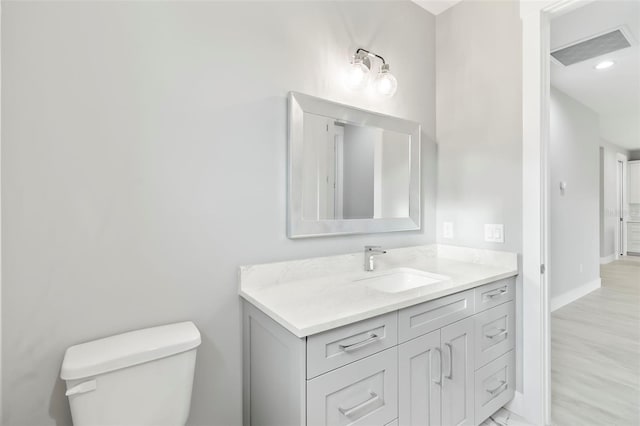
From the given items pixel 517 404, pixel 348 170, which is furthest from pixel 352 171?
pixel 517 404

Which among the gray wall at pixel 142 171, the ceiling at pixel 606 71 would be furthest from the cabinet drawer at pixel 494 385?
the ceiling at pixel 606 71

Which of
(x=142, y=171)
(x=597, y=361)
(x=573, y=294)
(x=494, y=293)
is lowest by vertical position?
(x=597, y=361)

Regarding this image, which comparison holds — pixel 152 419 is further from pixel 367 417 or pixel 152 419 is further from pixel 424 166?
pixel 424 166

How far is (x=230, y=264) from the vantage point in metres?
1.42

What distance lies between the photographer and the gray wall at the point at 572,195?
3.58 metres

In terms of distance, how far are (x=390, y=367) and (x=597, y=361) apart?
7.56 feet

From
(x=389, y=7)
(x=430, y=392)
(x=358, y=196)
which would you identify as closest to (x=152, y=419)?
(x=430, y=392)

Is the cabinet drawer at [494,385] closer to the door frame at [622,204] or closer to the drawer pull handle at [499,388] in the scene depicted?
the drawer pull handle at [499,388]

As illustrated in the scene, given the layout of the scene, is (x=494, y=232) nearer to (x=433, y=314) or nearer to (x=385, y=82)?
(x=433, y=314)

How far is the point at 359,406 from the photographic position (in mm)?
1111

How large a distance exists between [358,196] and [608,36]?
8.18ft

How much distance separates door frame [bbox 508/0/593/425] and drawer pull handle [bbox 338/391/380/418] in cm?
116

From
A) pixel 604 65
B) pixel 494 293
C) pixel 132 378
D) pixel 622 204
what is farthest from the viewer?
pixel 622 204

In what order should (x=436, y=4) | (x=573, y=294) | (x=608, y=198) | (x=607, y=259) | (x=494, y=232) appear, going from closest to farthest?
(x=494, y=232), (x=436, y=4), (x=573, y=294), (x=608, y=198), (x=607, y=259)
